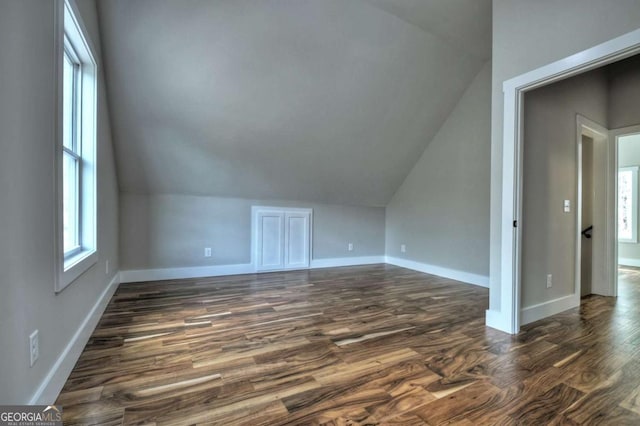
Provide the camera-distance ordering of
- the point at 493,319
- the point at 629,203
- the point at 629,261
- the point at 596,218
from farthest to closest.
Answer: the point at 629,203, the point at 629,261, the point at 596,218, the point at 493,319

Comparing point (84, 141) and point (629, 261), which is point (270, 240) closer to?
point (84, 141)

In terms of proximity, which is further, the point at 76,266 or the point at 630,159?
the point at 630,159

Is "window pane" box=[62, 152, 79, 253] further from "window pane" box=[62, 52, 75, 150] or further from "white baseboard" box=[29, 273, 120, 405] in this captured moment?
"white baseboard" box=[29, 273, 120, 405]

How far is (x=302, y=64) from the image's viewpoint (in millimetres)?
3111

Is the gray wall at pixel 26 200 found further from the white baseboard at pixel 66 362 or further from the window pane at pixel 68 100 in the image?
the window pane at pixel 68 100

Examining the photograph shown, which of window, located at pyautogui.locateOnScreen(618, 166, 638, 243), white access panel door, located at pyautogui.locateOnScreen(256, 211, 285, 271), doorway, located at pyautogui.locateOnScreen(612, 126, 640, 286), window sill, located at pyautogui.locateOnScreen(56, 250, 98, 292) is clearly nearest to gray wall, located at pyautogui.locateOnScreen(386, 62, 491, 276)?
white access panel door, located at pyautogui.locateOnScreen(256, 211, 285, 271)

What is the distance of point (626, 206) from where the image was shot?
19.1ft

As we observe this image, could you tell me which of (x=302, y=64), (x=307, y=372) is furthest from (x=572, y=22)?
(x=307, y=372)

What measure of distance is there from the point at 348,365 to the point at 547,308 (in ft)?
6.96

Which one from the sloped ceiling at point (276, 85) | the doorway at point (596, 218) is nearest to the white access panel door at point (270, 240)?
the sloped ceiling at point (276, 85)

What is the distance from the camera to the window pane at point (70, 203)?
205cm

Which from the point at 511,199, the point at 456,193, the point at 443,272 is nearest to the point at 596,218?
the point at 456,193

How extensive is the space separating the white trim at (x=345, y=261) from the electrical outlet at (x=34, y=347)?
3.87m

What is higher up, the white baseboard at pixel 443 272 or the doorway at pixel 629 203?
the doorway at pixel 629 203
